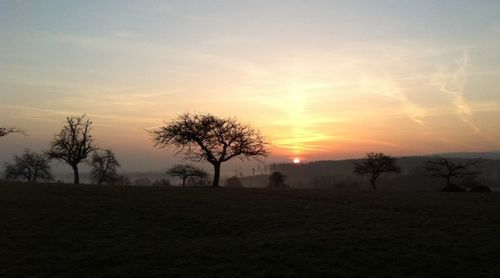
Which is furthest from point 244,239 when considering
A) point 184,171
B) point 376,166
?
point 184,171

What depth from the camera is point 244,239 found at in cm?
1866

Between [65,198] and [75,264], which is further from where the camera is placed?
[65,198]

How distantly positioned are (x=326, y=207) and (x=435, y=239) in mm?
12250

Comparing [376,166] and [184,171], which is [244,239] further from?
[184,171]

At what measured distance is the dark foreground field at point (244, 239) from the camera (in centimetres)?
1393

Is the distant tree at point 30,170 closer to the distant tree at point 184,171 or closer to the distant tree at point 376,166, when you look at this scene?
the distant tree at point 184,171

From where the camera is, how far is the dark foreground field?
1393 cm

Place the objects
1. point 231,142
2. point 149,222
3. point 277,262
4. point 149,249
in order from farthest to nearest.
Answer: point 231,142, point 149,222, point 149,249, point 277,262

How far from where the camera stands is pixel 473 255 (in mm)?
15008

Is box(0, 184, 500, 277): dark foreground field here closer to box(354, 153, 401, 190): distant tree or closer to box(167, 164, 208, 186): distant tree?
box(354, 153, 401, 190): distant tree

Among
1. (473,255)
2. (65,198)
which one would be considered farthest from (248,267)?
(65,198)

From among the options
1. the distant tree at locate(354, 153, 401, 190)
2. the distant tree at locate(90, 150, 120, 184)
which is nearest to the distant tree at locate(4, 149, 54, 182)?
the distant tree at locate(90, 150, 120, 184)

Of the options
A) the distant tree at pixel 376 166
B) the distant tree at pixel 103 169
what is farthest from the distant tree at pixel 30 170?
the distant tree at pixel 376 166

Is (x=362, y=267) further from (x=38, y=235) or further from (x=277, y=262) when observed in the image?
(x=38, y=235)
